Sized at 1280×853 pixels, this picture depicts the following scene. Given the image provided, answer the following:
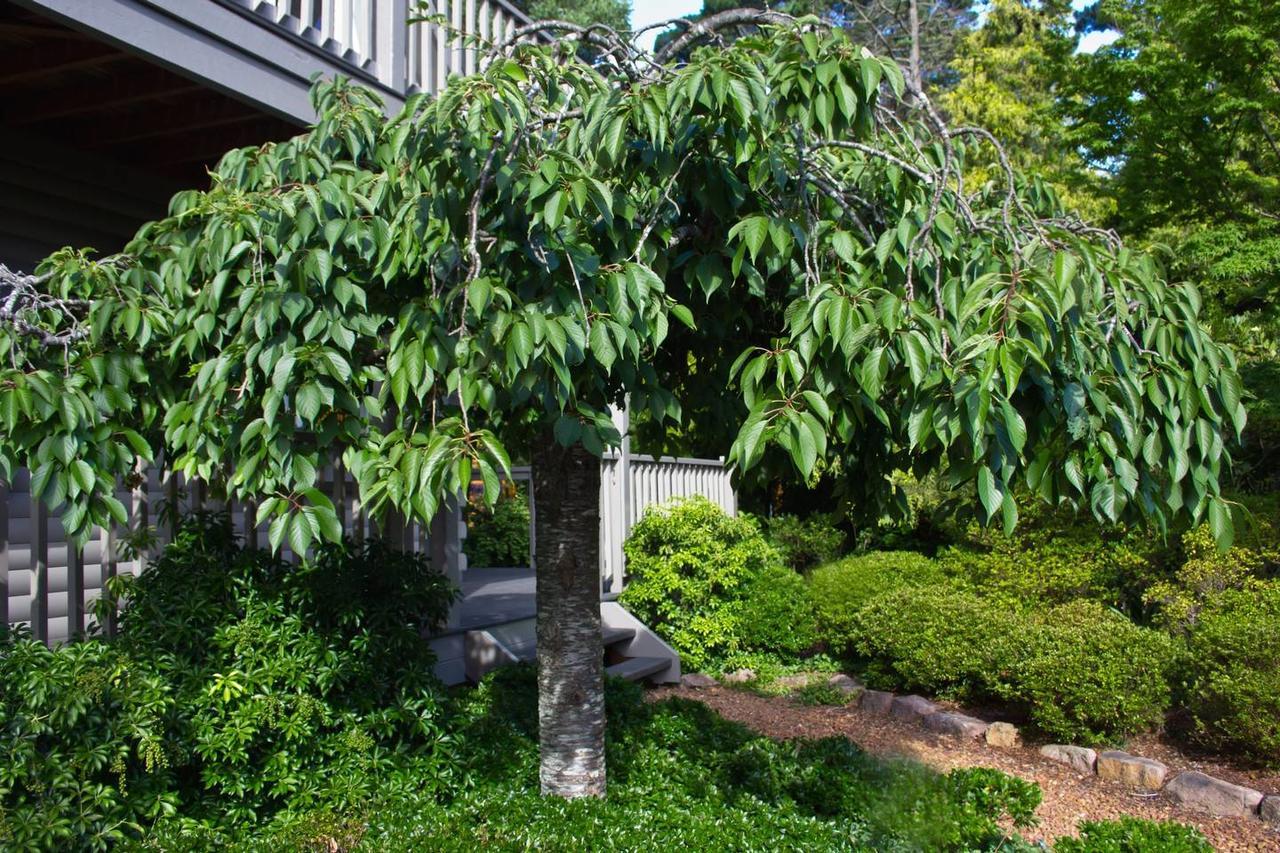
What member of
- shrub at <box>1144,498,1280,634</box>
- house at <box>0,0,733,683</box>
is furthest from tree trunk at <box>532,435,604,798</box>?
shrub at <box>1144,498,1280,634</box>

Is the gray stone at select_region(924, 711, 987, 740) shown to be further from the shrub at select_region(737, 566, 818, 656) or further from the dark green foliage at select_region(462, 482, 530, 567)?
the dark green foliage at select_region(462, 482, 530, 567)

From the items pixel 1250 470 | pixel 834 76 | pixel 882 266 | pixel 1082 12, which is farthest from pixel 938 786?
pixel 1082 12

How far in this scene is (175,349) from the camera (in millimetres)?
2799

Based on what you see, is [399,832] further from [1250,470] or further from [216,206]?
[1250,470]

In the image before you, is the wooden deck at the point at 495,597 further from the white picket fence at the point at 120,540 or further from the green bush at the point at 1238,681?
the green bush at the point at 1238,681

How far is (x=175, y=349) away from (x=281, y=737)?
1.63 m

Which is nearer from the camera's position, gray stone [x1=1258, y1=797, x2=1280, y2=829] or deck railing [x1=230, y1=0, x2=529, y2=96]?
deck railing [x1=230, y1=0, x2=529, y2=96]

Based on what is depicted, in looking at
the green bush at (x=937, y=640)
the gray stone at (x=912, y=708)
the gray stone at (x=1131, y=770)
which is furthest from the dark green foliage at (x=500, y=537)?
the gray stone at (x=1131, y=770)

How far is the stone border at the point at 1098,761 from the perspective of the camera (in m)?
5.15

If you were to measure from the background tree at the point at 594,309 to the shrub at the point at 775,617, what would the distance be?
207 inches

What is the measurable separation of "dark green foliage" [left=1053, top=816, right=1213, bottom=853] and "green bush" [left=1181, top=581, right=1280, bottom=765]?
2.24 meters

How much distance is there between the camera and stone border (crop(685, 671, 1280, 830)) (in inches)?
203

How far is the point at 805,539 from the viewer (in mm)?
10742

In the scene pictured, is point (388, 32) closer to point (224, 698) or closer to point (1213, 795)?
point (224, 698)
